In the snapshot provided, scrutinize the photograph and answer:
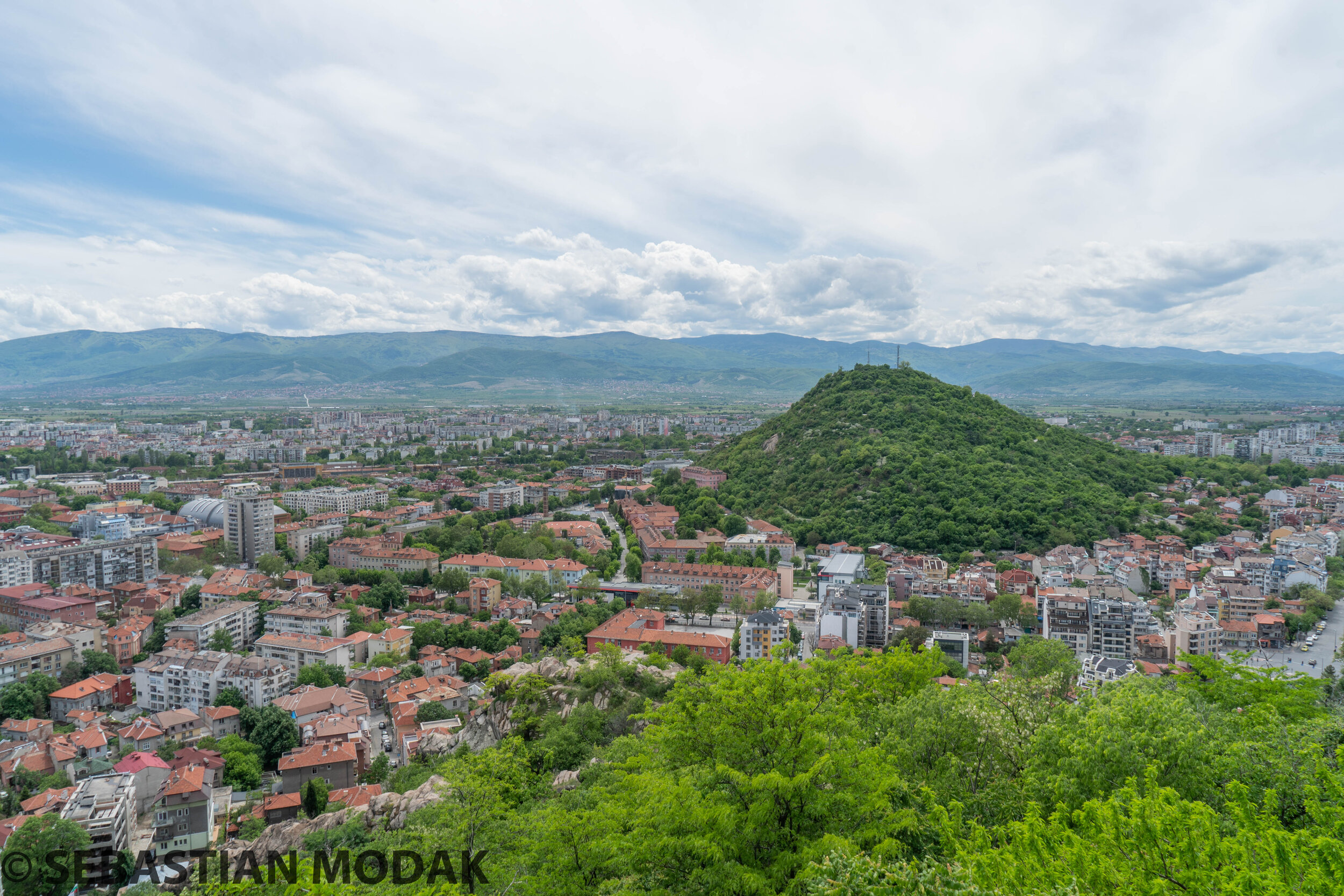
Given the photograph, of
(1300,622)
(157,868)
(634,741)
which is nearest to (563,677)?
(634,741)

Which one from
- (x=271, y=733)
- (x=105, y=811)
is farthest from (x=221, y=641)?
(x=105, y=811)

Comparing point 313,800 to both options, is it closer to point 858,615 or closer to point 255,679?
point 255,679

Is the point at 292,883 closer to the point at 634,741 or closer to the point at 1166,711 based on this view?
the point at 634,741

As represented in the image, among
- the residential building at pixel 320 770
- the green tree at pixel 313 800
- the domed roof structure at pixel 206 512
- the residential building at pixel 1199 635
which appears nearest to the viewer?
the green tree at pixel 313 800

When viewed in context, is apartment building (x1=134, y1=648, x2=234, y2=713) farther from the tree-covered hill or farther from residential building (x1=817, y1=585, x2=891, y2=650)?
the tree-covered hill

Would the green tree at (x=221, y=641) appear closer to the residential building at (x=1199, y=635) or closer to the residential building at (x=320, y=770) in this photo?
the residential building at (x=320, y=770)

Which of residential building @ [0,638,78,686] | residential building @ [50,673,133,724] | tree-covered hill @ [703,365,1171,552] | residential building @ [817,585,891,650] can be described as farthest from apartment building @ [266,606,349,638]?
tree-covered hill @ [703,365,1171,552]
